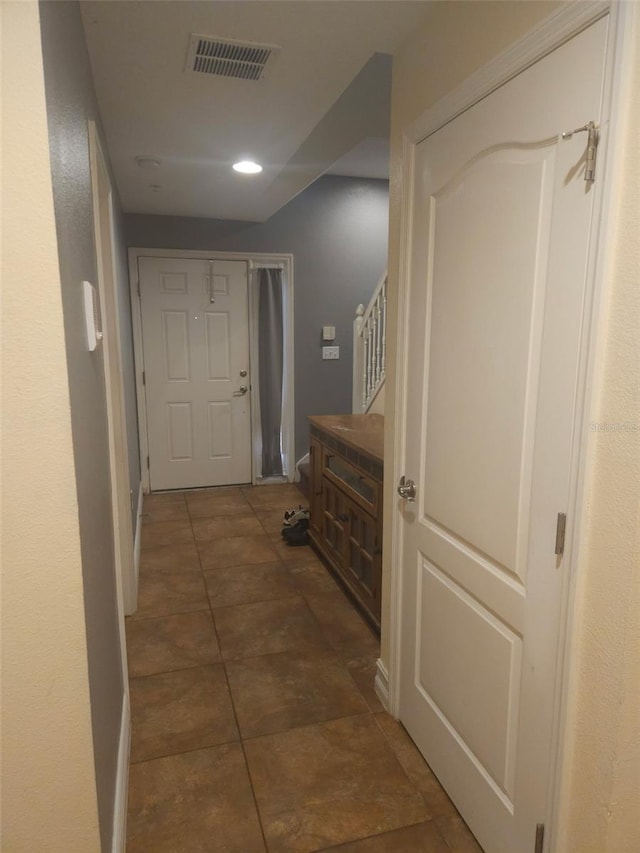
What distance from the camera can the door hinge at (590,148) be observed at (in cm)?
103

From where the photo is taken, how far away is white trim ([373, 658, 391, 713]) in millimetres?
2127

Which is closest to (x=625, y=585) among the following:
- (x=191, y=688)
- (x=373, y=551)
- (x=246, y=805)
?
(x=246, y=805)

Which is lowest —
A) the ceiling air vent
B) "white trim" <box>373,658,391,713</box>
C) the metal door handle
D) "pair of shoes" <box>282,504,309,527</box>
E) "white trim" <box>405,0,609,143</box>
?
"white trim" <box>373,658,391,713</box>

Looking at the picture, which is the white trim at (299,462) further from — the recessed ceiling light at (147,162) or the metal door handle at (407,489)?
the metal door handle at (407,489)

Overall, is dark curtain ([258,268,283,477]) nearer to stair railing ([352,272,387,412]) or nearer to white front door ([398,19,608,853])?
stair railing ([352,272,387,412])

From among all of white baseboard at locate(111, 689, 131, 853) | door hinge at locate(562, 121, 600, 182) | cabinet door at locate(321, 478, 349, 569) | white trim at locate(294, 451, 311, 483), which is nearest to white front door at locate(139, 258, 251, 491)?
white trim at locate(294, 451, 311, 483)

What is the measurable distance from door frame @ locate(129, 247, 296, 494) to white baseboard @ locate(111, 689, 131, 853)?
301 cm

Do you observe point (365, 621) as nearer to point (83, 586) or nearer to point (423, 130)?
point (83, 586)

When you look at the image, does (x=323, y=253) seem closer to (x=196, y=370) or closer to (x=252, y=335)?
(x=252, y=335)

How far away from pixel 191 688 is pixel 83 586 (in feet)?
4.54

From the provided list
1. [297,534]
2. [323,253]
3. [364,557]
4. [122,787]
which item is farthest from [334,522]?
[323,253]

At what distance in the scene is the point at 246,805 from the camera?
1700 millimetres

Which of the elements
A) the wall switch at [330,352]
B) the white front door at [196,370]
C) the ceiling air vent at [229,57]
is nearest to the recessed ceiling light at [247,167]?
the ceiling air vent at [229,57]

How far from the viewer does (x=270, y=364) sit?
493 cm
